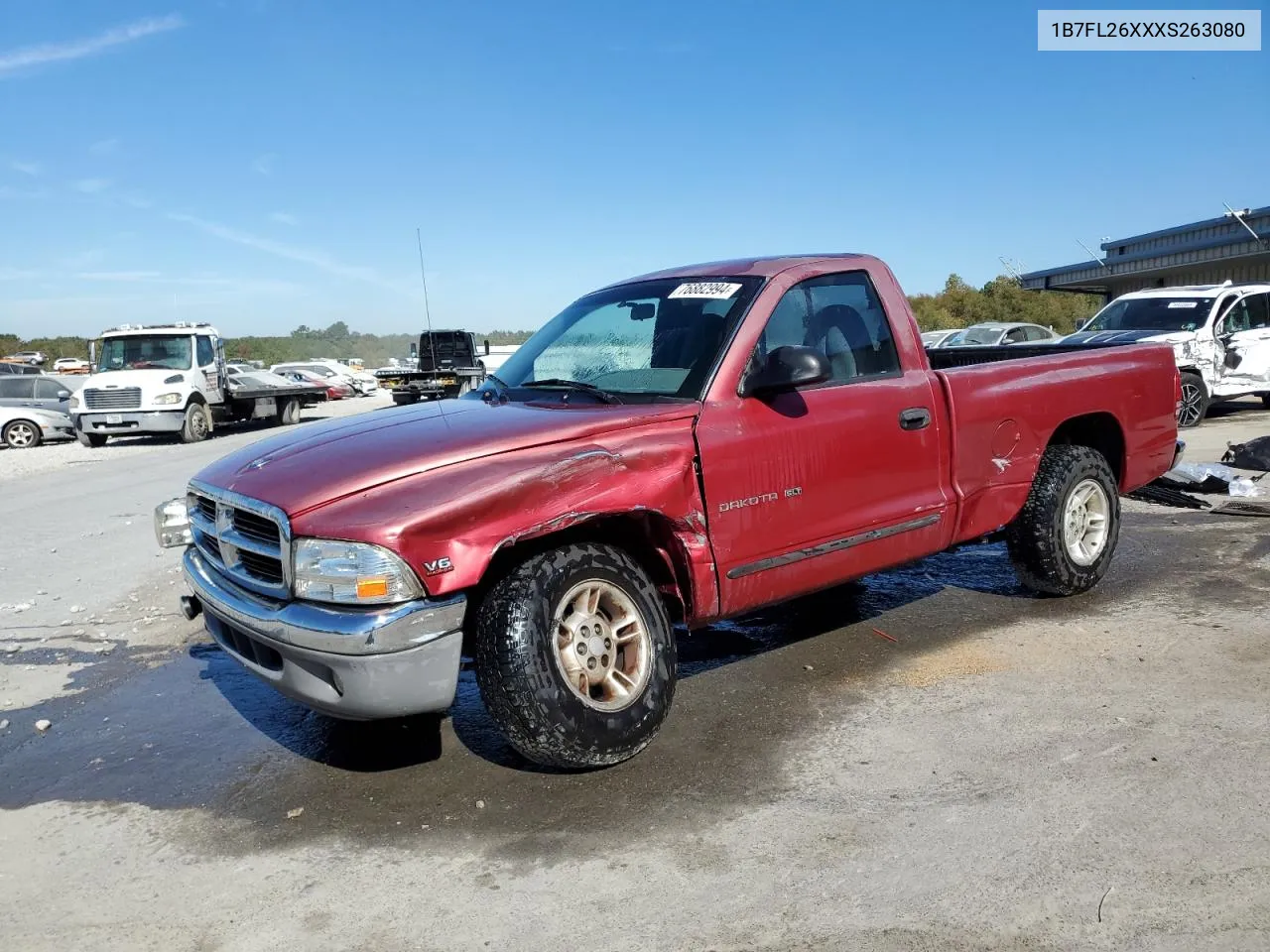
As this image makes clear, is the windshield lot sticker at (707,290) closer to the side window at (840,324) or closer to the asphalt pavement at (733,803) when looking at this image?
the side window at (840,324)

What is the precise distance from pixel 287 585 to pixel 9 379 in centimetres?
2304

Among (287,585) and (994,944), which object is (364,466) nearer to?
(287,585)

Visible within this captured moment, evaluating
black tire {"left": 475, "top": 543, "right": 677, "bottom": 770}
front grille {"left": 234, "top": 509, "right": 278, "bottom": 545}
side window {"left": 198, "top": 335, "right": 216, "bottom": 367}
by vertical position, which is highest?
side window {"left": 198, "top": 335, "right": 216, "bottom": 367}

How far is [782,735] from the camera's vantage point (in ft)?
13.2

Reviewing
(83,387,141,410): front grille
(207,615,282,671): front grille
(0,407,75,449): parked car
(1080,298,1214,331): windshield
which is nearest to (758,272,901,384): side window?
(207,615,282,671): front grille

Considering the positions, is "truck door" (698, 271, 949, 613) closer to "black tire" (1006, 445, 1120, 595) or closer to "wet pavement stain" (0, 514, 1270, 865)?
"wet pavement stain" (0, 514, 1270, 865)

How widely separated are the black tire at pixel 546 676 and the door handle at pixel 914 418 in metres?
1.68

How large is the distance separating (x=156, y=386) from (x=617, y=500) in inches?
716

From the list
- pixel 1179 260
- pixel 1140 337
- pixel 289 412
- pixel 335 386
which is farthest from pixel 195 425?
pixel 1179 260

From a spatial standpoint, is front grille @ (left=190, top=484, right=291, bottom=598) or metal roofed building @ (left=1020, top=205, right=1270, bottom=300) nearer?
front grille @ (left=190, top=484, right=291, bottom=598)

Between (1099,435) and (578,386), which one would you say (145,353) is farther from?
(1099,435)

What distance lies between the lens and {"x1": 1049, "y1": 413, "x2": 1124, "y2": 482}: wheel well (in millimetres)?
5926

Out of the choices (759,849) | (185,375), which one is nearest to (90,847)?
(759,849)

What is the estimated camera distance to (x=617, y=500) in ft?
12.0
